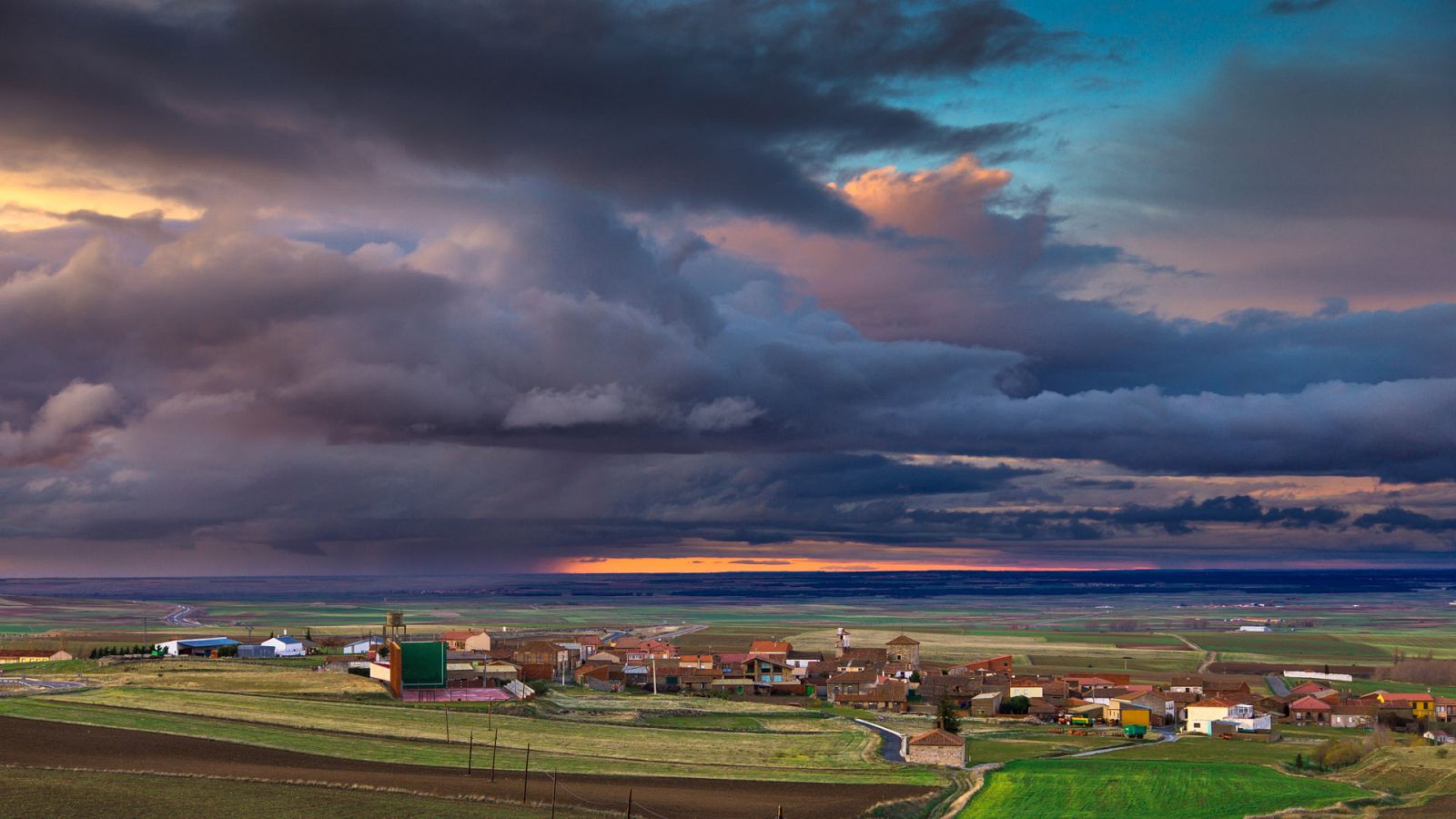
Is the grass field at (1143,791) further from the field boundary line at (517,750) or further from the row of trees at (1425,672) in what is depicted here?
the row of trees at (1425,672)

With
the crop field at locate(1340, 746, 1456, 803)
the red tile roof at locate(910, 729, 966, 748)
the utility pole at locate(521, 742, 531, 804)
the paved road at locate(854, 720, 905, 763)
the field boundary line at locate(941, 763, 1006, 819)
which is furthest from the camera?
the paved road at locate(854, 720, 905, 763)

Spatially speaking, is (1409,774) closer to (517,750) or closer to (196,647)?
(517,750)

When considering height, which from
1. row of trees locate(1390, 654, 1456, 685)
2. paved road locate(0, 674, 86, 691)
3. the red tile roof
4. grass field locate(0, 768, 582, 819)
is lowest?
row of trees locate(1390, 654, 1456, 685)

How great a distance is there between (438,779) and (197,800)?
39.4 feet

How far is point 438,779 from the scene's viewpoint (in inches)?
2345

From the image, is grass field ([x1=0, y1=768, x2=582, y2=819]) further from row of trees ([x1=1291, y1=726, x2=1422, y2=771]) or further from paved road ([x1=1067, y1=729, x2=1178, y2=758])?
row of trees ([x1=1291, y1=726, x2=1422, y2=771])

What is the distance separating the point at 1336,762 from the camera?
79.4 m

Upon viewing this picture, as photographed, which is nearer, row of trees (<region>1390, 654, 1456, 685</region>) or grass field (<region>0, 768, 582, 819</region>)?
grass field (<region>0, 768, 582, 819</region>)

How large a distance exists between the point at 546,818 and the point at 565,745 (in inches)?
1029

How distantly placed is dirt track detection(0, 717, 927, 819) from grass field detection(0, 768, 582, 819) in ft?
9.13

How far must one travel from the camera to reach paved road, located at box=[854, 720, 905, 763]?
7681cm

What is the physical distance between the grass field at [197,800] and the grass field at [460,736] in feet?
40.2

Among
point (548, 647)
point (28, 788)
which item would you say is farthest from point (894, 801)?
point (548, 647)

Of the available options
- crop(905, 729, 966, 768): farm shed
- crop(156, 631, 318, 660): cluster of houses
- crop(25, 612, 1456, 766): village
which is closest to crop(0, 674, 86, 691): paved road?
crop(25, 612, 1456, 766): village
